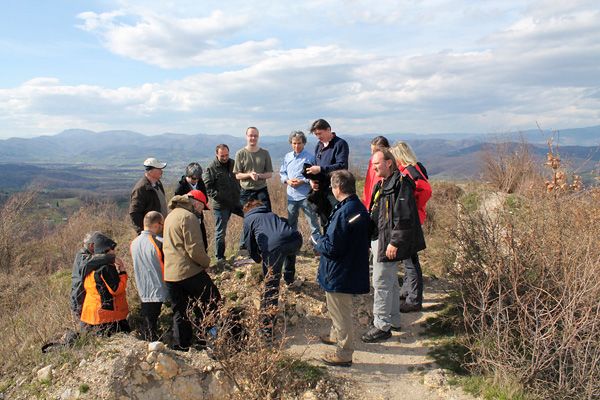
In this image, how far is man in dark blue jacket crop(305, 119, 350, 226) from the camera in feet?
17.6

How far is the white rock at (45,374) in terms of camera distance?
409cm

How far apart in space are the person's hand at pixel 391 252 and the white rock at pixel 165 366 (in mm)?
2531

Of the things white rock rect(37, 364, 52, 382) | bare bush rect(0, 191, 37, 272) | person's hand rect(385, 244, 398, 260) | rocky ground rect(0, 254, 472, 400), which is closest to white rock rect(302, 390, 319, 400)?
rocky ground rect(0, 254, 472, 400)

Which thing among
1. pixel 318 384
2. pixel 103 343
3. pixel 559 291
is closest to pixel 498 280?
pixel 559 291

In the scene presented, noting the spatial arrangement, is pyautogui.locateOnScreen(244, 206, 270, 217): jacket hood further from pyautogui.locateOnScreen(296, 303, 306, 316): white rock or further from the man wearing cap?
the man wearing cap

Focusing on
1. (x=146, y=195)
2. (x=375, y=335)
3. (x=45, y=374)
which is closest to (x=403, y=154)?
(x=375, y=335)

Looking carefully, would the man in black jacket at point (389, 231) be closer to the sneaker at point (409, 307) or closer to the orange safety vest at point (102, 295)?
the sneaker at point (409, 307)

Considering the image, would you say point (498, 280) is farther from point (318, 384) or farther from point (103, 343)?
point (103, 343)

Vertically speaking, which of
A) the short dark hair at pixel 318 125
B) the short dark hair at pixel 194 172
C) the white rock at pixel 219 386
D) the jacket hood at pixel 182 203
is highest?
the short dark hair at pixel 318 125

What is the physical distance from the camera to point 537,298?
3.76m

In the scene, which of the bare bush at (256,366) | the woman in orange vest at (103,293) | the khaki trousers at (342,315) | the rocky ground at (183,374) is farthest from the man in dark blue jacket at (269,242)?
the woman in orange vest at (103,293)

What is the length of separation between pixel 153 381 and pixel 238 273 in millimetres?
2003

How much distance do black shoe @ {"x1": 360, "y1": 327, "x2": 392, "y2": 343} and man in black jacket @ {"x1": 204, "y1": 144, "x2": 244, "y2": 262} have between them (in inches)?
103

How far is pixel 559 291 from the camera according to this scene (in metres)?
4.01
